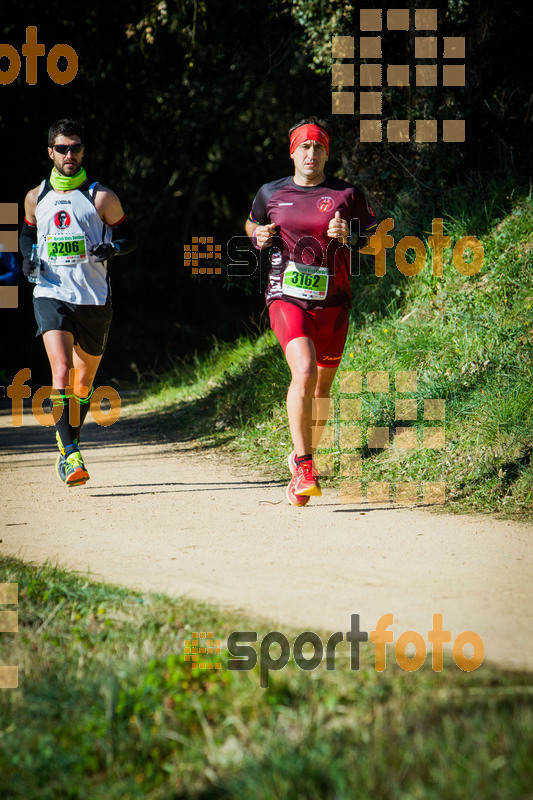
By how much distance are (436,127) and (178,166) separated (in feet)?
33.9

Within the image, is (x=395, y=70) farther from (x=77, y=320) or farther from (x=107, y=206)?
(x=77, y=320)

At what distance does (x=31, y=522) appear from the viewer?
203 inches

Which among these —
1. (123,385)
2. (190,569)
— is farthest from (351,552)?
(123,385)

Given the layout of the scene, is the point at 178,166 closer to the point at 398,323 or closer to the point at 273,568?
the point at 398,323

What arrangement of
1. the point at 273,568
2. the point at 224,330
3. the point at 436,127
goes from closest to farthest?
the point at 273,568 < the point at 436,127 < the point at 224,330

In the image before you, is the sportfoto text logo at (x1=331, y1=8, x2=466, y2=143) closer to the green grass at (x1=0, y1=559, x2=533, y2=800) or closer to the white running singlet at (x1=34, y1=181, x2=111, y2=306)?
the white running singlet at (x1=34, y1=181, x2=111, y2=306)

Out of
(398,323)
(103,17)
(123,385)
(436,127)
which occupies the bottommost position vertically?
(123,385)

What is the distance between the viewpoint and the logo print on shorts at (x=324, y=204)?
17.8 ft

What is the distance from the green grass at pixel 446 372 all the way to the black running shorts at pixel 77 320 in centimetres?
176

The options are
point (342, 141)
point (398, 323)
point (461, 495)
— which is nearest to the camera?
point (461, 495)
